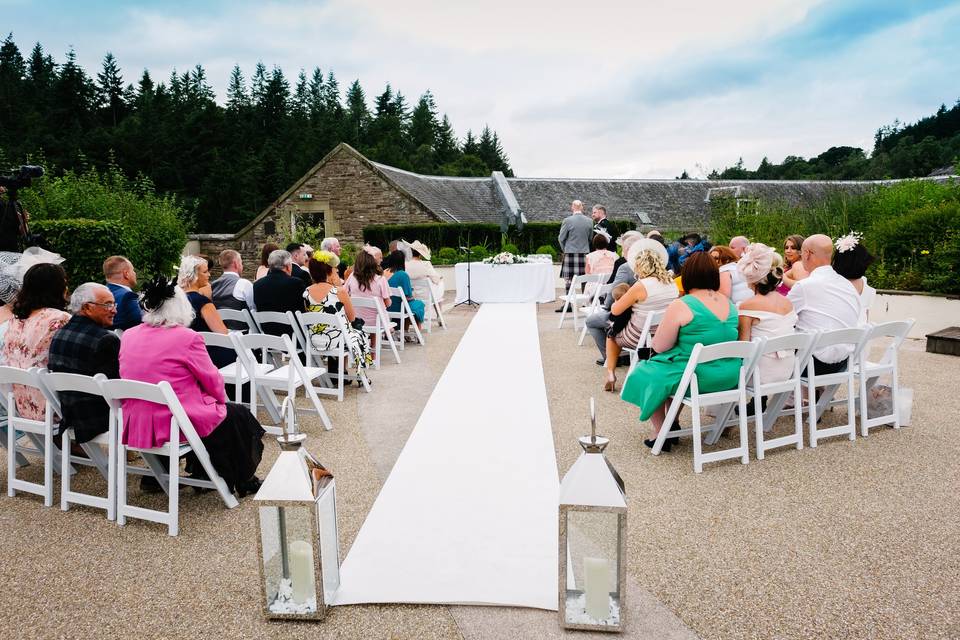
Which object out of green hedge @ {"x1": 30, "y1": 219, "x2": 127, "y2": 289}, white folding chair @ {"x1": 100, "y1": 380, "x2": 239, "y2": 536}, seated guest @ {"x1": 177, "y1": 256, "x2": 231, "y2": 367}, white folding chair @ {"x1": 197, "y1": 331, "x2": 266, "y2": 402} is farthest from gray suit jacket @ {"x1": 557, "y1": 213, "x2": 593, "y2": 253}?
white folding chair @ {"x1": 100, "y1": 380, "x2": 239, "y2": 536}

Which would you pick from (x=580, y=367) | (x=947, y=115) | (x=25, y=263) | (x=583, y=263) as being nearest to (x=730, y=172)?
(x=947, y=115)

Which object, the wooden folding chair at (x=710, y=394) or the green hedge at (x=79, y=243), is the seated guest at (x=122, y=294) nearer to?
the wooden folding chair at (x=710, y=394)

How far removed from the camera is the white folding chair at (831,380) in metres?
4.23

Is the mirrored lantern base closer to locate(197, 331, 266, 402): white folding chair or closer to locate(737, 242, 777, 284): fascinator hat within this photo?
locate(737, 242, 777, 284): fascinator hat

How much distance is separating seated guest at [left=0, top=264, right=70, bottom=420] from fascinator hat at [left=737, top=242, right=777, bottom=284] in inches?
175

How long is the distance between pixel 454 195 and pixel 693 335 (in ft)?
75.4

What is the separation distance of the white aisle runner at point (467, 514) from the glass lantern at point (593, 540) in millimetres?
178

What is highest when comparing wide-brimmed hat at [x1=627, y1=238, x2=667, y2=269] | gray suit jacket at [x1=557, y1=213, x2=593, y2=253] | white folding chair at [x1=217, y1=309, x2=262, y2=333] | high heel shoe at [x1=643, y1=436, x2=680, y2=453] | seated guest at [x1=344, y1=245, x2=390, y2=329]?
gray suit jacket at [x1=557, y1=213, x2=593, y2=253]

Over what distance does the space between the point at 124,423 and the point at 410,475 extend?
1.56 metres

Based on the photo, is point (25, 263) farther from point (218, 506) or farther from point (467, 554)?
point (467, 554)

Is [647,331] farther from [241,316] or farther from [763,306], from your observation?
[241,316]

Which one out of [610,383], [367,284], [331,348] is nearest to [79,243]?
[367,284]

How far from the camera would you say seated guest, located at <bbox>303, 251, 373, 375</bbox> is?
5.90 metres

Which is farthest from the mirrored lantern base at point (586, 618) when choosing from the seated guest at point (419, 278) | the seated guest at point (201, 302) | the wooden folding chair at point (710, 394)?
the seated guest at point (419, 278)
